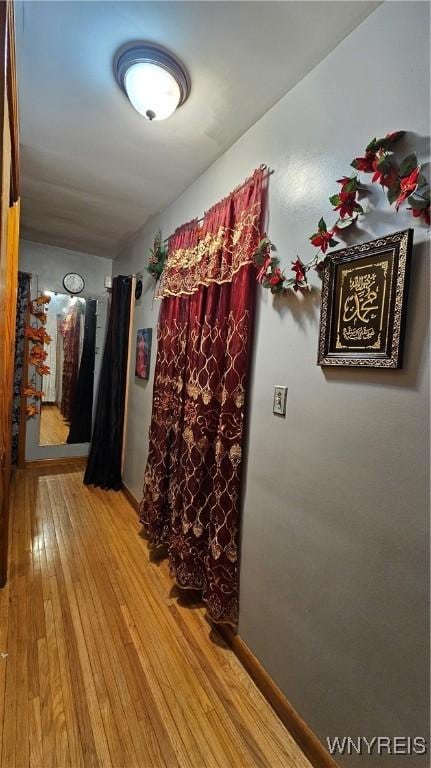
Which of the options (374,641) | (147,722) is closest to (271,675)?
(147,722)

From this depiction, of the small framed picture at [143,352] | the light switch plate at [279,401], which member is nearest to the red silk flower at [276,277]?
→ the light switch plate at [279,401]

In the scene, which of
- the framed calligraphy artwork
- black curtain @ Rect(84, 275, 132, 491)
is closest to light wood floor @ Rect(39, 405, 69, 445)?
black curtain @ Rect(84, 275, 132, 491)

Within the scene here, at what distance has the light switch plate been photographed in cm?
118

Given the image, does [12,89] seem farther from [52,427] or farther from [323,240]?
[52,427]

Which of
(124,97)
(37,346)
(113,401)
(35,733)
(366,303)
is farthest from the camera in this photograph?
(37,346)

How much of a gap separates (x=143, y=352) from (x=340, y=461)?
1.98 m

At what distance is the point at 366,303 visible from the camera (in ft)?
2.92

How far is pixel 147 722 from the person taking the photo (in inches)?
43.0

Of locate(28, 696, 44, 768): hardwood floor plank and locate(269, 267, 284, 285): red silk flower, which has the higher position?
locate(269, 267, 284, 285): red silk flower

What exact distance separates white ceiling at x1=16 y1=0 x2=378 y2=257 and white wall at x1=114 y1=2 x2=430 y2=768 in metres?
0.11

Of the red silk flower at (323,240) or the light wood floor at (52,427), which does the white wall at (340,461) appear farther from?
the light wood floor at (52,427)

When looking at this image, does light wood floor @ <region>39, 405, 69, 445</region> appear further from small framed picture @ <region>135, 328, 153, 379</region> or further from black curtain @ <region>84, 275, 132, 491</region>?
small framed picture @ <region>135, 328, 153, 379</region>

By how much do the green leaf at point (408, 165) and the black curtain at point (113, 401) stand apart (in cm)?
246

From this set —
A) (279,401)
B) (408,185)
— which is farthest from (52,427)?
(408,185)
